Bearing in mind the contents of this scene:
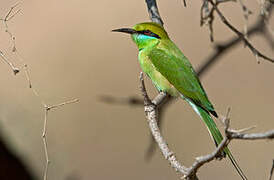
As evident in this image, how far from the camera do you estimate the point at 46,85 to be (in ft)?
15.5

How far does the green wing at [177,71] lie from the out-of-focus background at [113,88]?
4.92ft

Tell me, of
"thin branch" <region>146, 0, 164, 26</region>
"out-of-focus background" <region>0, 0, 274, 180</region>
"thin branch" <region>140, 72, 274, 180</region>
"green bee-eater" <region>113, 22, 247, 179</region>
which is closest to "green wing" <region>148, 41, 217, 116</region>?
"green bee-eater" <region>113, 22, 247, 179</region>

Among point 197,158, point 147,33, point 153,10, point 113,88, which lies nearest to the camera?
point 197,158

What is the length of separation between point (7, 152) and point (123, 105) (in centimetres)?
242

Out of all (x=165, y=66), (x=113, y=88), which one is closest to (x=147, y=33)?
(x=165, y=66)

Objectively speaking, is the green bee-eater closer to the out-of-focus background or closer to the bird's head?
the bird's head

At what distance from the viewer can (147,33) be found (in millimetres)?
2740

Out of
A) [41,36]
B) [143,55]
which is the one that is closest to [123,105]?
[41,36]

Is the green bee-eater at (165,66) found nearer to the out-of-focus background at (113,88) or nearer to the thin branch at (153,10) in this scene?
the thin branch at (153,10)

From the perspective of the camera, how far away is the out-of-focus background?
14.0 ft

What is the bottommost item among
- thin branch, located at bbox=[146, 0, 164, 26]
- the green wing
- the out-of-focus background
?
the out-of-focus background

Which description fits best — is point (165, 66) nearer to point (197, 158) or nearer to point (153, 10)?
point (153, 10)

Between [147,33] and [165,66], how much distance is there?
0.20 m

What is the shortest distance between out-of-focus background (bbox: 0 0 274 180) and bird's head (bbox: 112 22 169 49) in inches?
59.3
